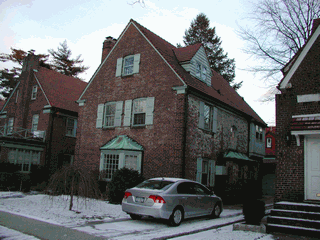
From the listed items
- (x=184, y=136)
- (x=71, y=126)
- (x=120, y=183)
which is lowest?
(x=120, y=183)

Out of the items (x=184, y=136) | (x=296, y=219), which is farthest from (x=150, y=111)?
(x=296, y=219)

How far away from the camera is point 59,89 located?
2620cm

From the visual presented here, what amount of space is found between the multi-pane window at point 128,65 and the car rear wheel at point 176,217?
35.7 ft

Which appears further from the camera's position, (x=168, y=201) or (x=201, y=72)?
(x=201, y=72)

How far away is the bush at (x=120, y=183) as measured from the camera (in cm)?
1383

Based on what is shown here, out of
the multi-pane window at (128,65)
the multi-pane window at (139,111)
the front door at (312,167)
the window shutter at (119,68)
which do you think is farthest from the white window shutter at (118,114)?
the front door at (312,167)

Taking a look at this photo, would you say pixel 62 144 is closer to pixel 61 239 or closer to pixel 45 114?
pixel 45 114

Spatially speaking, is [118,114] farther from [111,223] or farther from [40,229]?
[40,229]

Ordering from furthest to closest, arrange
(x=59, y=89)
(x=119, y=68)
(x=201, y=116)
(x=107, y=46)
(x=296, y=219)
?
(x=59, y=89)
(x=107, y=46)
(x=119, y=68)
(x=201, y=116)
(x=296, y=219)

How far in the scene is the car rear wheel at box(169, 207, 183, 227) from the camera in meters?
9.20

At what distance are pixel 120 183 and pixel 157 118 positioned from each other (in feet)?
13.7

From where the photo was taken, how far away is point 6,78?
150 feet

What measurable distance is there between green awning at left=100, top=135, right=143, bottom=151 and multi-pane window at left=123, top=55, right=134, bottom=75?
4044 mm

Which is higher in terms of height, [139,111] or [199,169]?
[139,111]
